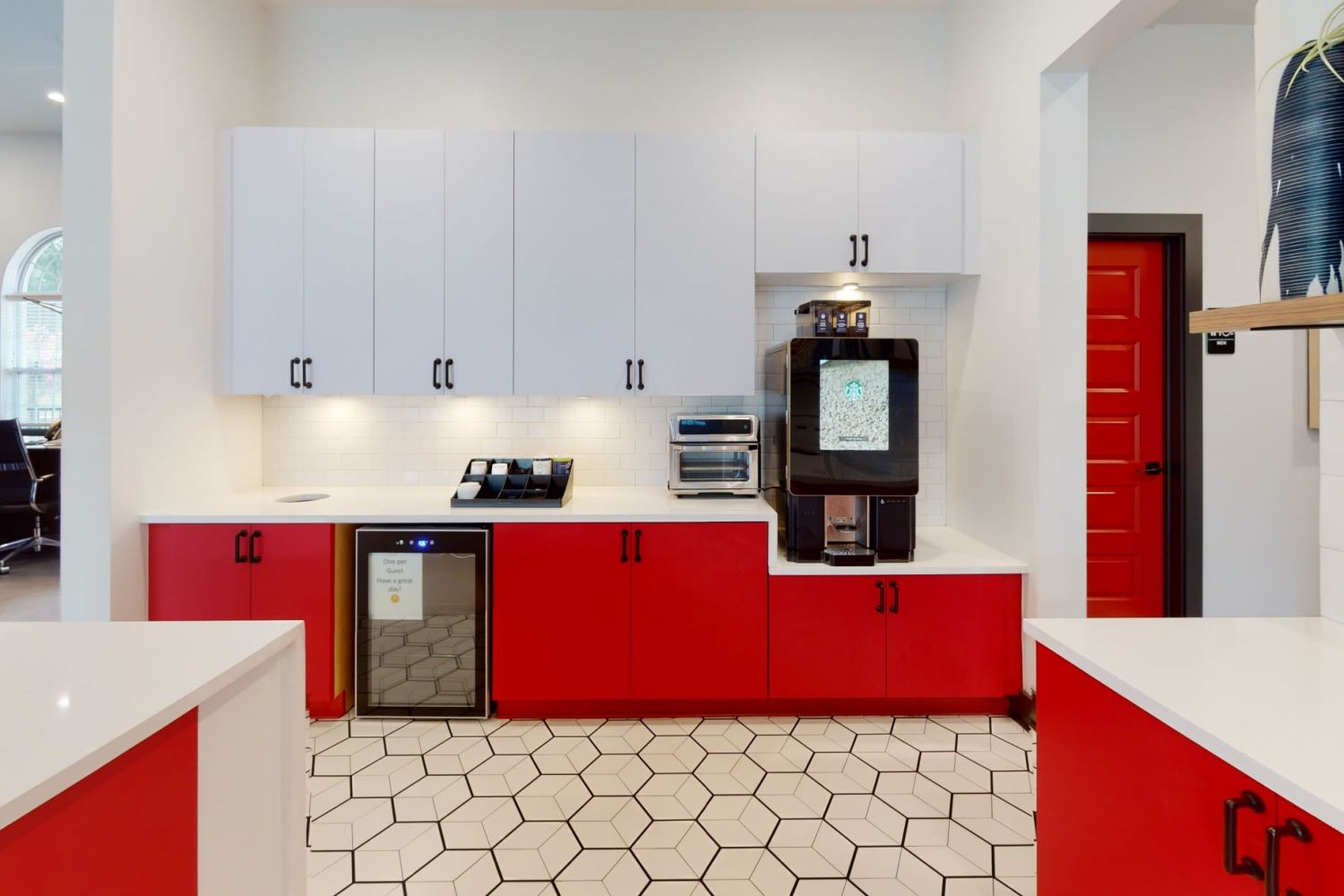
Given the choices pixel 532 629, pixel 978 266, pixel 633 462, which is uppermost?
pixel 978 266

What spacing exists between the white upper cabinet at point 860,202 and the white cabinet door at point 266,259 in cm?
203

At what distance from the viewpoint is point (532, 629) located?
9.06 feet

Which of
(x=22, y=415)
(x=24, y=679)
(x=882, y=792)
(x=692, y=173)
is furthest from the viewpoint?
(x=22, y=415)

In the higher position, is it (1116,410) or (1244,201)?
(1244,201)

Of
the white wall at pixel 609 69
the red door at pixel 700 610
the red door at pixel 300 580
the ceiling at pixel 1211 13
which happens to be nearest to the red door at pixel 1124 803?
the red door at pixel 700 610

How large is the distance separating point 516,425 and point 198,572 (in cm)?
142

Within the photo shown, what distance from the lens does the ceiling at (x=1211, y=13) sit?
10.2 ft

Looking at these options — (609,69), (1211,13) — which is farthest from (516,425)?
(1211,13)

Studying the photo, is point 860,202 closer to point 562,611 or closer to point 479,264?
point 479,264

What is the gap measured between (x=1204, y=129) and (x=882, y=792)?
11.2ft

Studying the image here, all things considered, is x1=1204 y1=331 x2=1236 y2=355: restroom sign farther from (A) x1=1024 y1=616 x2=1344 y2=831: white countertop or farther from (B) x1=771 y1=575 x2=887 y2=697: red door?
(A) x1=1024 y1=616 x2=1344 y2=831: white countertop

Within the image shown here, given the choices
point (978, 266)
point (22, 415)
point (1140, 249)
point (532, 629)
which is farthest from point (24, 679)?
point (22, 415)

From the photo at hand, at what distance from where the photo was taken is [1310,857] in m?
0.80

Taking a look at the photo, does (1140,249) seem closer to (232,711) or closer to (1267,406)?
(1267,406)
